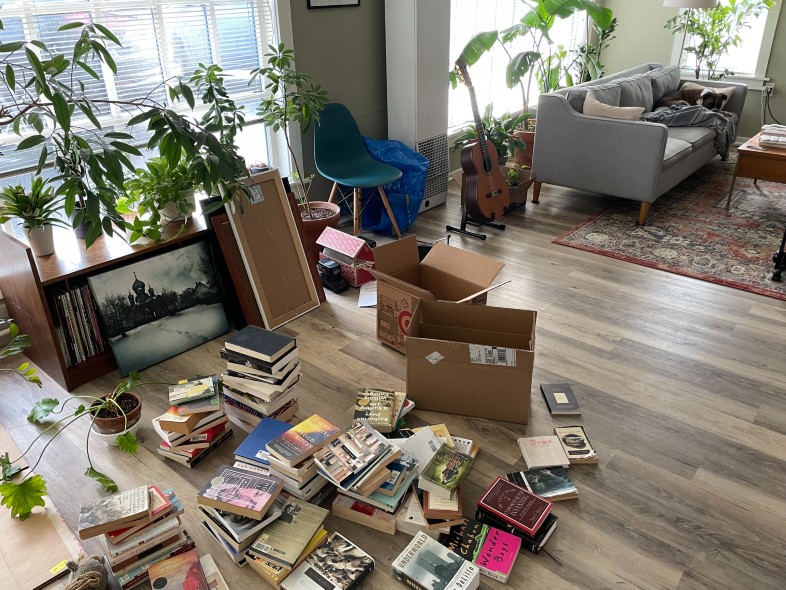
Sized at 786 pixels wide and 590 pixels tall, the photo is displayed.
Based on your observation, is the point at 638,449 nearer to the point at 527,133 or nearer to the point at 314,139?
the point at 314,139

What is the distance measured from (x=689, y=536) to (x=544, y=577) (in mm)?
525

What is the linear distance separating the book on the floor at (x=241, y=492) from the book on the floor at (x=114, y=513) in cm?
17

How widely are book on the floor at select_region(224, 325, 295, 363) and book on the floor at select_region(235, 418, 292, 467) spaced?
0.23 meters

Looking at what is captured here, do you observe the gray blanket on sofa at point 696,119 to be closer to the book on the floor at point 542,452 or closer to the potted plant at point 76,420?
the book on the floor at point 542,452

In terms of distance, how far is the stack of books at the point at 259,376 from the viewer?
2.32 m

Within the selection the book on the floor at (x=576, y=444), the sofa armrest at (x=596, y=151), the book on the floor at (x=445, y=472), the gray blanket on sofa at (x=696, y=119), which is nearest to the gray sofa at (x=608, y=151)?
the sofa armrest at (x=596, y=151)

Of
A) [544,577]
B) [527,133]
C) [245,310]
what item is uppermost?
[527,133]

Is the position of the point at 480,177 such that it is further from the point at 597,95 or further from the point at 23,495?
the point at 23,495

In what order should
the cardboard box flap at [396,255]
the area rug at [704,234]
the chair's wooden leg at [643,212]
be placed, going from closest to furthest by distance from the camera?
1. the cardboard box flap at [396,255]
2. the area rug at [704,234]
3. the chair's wooden leg at [643,212]

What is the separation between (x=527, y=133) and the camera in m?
5.27

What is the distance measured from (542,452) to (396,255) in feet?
3.85

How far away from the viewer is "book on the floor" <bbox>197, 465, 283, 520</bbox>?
6.15 ft

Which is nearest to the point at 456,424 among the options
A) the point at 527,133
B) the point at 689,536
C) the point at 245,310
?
the point at 689,536

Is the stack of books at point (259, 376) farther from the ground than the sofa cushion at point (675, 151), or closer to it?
closer to it
